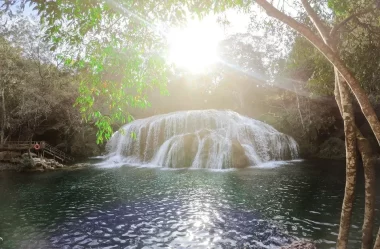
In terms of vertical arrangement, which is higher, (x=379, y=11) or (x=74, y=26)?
(x=379, y=11)

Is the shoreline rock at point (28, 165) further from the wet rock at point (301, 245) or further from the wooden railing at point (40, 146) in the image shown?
the wet rock at point (301, 245)

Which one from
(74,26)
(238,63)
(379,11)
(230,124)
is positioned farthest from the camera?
(238,63)

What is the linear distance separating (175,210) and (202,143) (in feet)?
51.0

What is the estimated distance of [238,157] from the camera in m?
27.0

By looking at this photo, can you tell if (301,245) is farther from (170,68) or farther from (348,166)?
(170,68)

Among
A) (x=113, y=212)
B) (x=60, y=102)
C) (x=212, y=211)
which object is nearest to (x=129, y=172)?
(x=113, y=212)

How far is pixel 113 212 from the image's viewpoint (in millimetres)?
13391

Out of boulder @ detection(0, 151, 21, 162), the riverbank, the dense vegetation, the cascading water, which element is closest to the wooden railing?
boulder @ detection(0, 151, 21, 162)

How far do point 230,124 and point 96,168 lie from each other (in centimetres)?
1613

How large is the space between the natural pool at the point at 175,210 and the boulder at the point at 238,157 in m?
3.88

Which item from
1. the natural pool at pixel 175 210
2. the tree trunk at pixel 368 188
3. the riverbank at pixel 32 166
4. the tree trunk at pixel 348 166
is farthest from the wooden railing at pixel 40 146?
the tree trunk at pixel 368 188

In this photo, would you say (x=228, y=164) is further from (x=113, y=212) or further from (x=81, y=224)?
(x=81, y=224)

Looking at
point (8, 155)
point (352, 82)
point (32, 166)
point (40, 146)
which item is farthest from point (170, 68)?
point (8, 155)

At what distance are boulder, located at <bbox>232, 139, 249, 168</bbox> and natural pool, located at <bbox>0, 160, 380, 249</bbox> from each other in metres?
3.88
